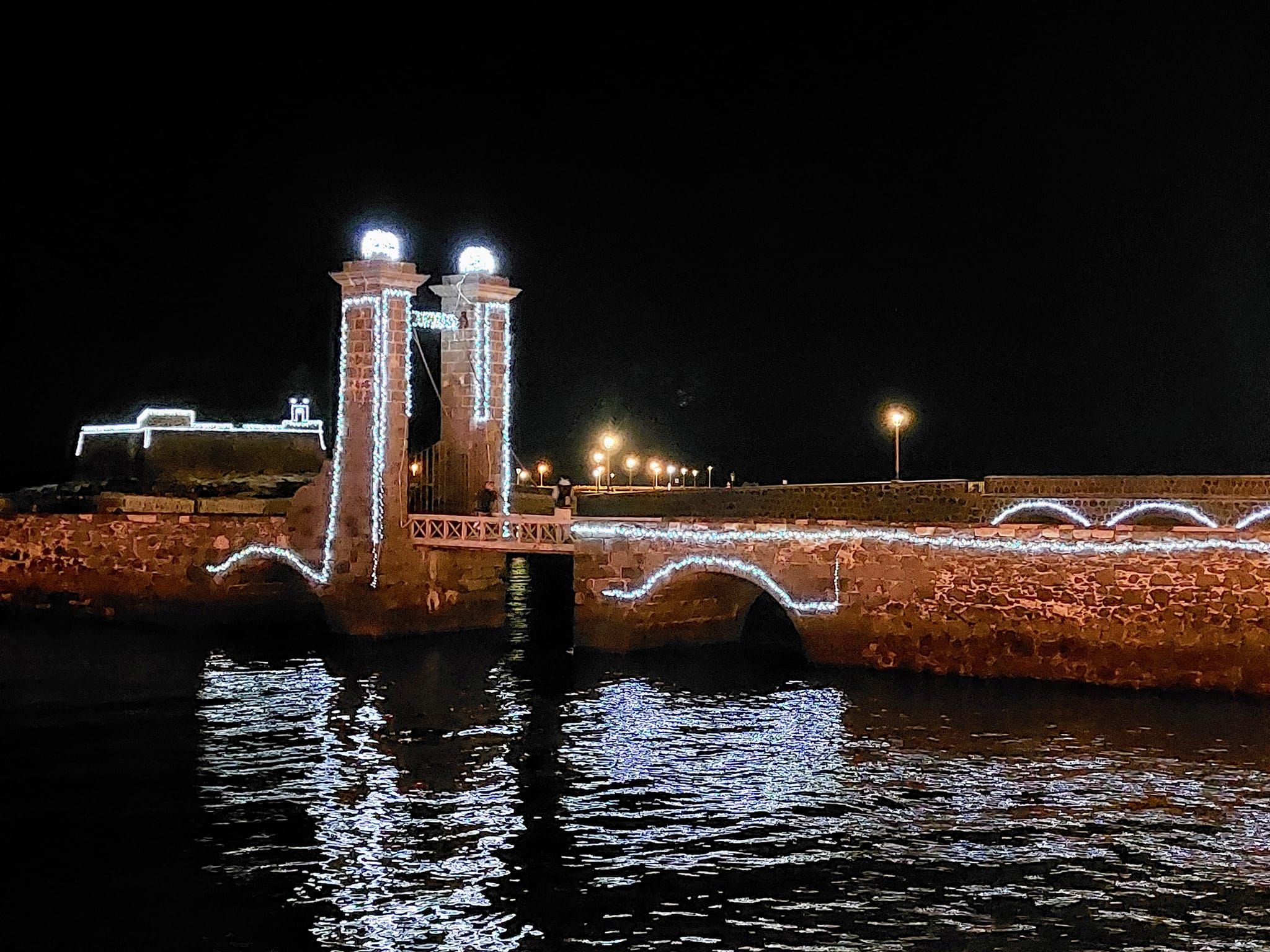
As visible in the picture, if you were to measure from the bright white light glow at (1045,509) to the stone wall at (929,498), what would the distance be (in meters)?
0.14

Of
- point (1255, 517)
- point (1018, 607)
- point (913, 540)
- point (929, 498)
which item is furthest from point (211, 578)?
point (1255, 517)

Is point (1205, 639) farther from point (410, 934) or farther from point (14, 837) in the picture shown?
point (14, 837)

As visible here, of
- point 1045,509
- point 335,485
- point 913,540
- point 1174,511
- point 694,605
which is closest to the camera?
point 913,540

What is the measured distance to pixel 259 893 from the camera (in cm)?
1430

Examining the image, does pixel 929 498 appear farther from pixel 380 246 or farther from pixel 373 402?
pixel 380 246

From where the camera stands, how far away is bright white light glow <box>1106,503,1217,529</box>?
2942cm

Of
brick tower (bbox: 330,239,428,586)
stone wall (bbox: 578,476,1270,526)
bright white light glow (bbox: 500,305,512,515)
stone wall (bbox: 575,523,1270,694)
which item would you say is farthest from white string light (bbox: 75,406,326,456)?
stone wall (bbox: 575,523,1270,694)

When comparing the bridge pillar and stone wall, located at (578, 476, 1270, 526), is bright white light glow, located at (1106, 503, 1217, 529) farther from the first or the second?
the bridge pillar

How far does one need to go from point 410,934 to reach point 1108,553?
47.1ft

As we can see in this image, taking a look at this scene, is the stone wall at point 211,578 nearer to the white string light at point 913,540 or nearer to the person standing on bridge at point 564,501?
the person standing on bridge at point 564,501

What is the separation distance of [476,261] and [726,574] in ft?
32.3

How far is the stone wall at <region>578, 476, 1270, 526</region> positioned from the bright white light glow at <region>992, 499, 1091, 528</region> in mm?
135

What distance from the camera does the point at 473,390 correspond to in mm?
33281

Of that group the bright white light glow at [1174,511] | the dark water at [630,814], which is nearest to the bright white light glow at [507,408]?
the dark water at [630,814]
